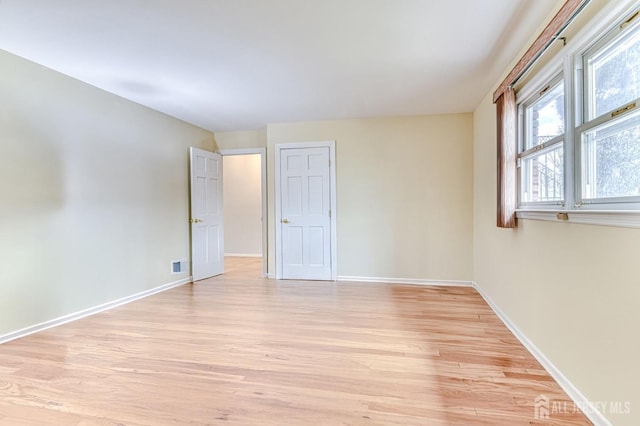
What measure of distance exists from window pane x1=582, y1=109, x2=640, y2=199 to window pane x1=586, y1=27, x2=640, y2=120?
Result: 107 millimetres

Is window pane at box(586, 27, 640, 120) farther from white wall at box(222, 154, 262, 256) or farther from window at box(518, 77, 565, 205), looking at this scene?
white wall at box(222, 154, 262, 256)

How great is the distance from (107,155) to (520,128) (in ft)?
13.9

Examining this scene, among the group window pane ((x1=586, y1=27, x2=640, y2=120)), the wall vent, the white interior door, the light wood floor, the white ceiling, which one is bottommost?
the light wood floor

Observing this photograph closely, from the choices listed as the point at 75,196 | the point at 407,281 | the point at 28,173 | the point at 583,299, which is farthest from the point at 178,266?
the point at 583,299

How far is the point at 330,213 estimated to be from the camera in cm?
479

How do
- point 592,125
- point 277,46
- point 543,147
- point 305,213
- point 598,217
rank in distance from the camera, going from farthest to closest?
1. point 305,213
2. point 277,46
3. point 543,147
4. point 592,125
5. point 598,217

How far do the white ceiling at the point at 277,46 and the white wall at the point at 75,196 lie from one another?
0.89ft

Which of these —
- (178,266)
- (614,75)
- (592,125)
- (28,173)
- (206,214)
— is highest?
(614,75)

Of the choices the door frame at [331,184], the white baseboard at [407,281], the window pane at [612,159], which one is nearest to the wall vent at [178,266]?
the door frame at [331,184]

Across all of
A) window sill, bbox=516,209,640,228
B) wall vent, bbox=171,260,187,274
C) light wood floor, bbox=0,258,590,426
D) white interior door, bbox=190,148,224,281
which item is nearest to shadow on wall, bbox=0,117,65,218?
light wood floor, bbox=0,258,590,426

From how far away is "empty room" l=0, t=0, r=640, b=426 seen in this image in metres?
1.69

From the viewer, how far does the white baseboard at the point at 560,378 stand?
1.57 metres

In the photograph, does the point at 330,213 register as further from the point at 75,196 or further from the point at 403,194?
the point at 75,196

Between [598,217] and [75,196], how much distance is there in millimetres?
4186
